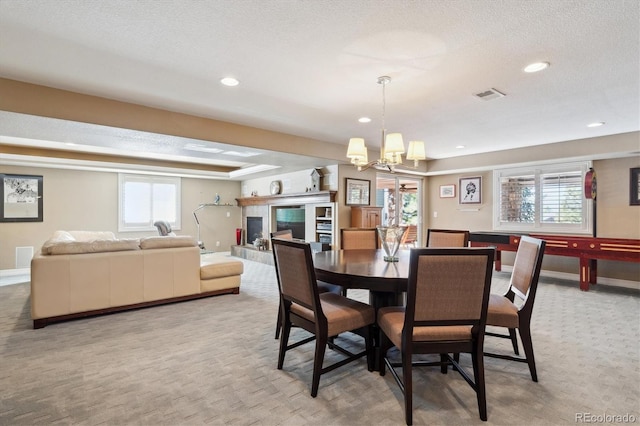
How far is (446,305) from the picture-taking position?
5.86 feet

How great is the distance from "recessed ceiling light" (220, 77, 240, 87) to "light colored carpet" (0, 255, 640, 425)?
95.1 inches

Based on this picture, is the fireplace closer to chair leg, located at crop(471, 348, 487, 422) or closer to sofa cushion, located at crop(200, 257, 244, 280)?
sofa cushion, located at crop(200, 257, 244, 280)

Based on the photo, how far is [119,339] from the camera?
2975 mm

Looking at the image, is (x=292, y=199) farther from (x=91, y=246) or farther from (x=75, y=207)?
(x=75, y=207)

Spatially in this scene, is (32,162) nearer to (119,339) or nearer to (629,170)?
(119,339)

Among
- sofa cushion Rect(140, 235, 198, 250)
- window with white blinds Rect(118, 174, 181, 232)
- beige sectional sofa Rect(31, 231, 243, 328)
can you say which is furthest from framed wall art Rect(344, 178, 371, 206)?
window with white blinds Rect(118, 174, 181, 232)

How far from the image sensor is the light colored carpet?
1865 millimetres

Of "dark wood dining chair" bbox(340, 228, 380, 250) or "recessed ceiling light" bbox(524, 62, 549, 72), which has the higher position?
"recessed ceiling light" bbox(524, 62, 549, 72)

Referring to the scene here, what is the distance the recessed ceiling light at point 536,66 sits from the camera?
8.52ft

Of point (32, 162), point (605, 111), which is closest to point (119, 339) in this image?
point (32, 162)

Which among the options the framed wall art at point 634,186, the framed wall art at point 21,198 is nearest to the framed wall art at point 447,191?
the framed wall art at point 634,186

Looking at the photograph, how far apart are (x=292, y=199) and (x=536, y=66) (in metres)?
5.22

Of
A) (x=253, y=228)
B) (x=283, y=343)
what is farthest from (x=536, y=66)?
(x=253, y=228)

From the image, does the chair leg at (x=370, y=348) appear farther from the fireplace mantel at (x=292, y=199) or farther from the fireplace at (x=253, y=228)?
the fireplace at (x=253, y=228)
